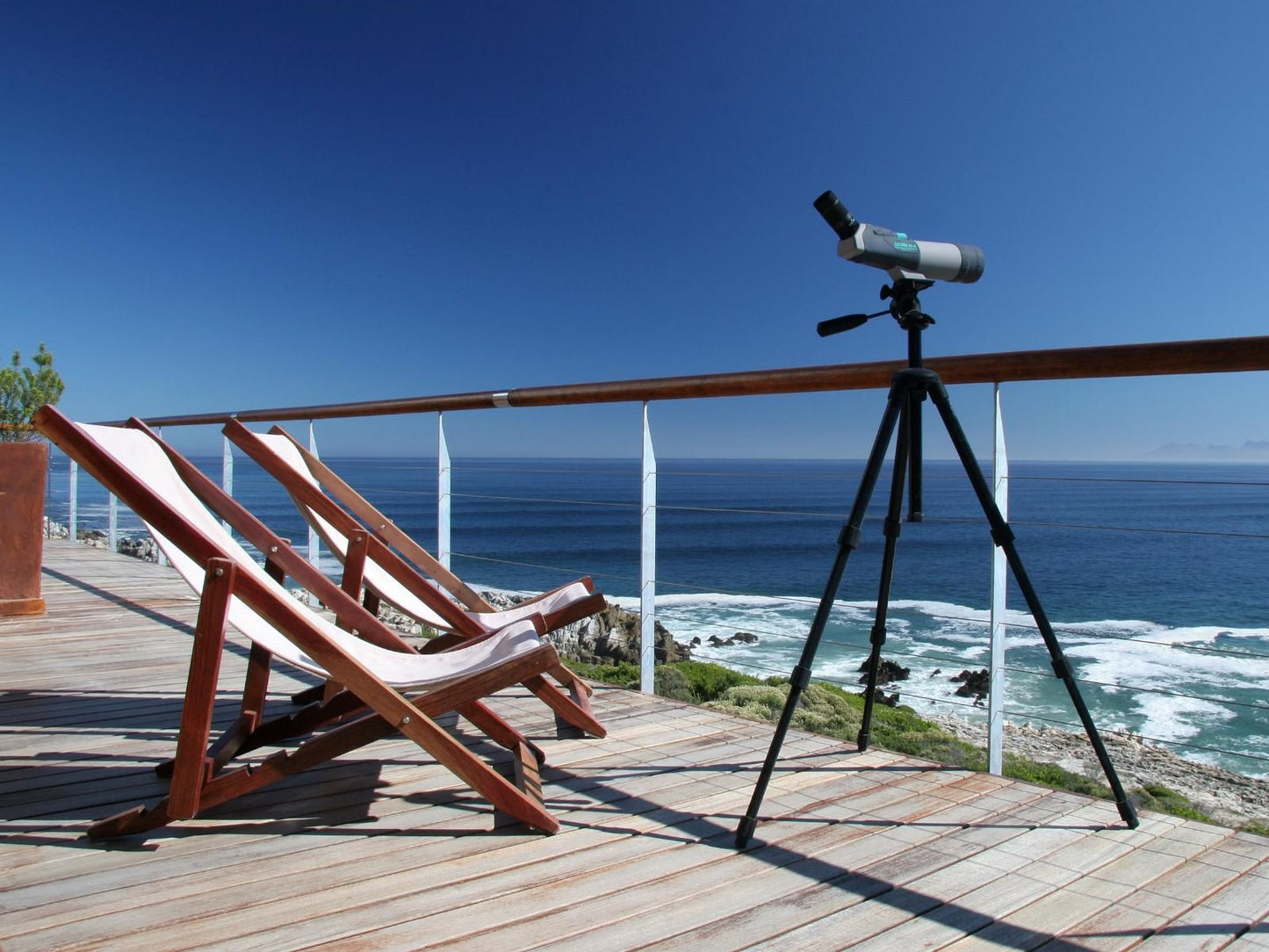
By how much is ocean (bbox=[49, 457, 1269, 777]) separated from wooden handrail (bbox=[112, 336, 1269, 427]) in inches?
10.2

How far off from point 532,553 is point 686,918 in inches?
1114

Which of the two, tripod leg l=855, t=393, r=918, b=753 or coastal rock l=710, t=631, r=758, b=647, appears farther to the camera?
coastal rock l=710, t=631, r=758, b=647

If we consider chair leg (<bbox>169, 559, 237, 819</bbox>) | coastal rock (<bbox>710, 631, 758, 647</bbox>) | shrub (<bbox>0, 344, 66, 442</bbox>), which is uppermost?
shrub (<bbox>0, 344, 66, 442</bbox>)

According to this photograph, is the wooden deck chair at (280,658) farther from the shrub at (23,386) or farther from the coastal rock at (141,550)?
the shrub at (23,386)

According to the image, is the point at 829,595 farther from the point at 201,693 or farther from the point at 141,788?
the point at 141,788

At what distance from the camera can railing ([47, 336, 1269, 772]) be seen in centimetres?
169

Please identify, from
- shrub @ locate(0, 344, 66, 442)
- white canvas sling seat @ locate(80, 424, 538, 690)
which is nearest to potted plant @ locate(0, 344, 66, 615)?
white canvas sling seat @ locate(80, 424, 538, 690)

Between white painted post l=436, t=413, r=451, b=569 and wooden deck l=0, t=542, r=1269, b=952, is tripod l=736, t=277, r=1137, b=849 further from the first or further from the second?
white painted post l=436, t=413, r=451, b=569

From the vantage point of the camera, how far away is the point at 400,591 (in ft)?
8.27

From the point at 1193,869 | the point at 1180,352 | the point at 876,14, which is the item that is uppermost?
the point at 876,14

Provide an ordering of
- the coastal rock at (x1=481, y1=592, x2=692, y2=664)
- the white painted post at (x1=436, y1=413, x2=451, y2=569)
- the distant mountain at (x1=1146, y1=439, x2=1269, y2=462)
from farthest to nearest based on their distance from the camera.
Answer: the distant mountain at (x1=1146, y1=439, x2=1269, y2=462), the coastal rock at (x1=481, y1=592, x2=692, y2=664), the white painted post at (x1=436, y1=413, x2=451, y2=569)

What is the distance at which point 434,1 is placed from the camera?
92.8 feet

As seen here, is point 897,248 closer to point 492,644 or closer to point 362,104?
point 492,644

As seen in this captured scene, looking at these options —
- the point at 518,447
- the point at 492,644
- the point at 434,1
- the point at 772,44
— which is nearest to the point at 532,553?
the point at 434,1
